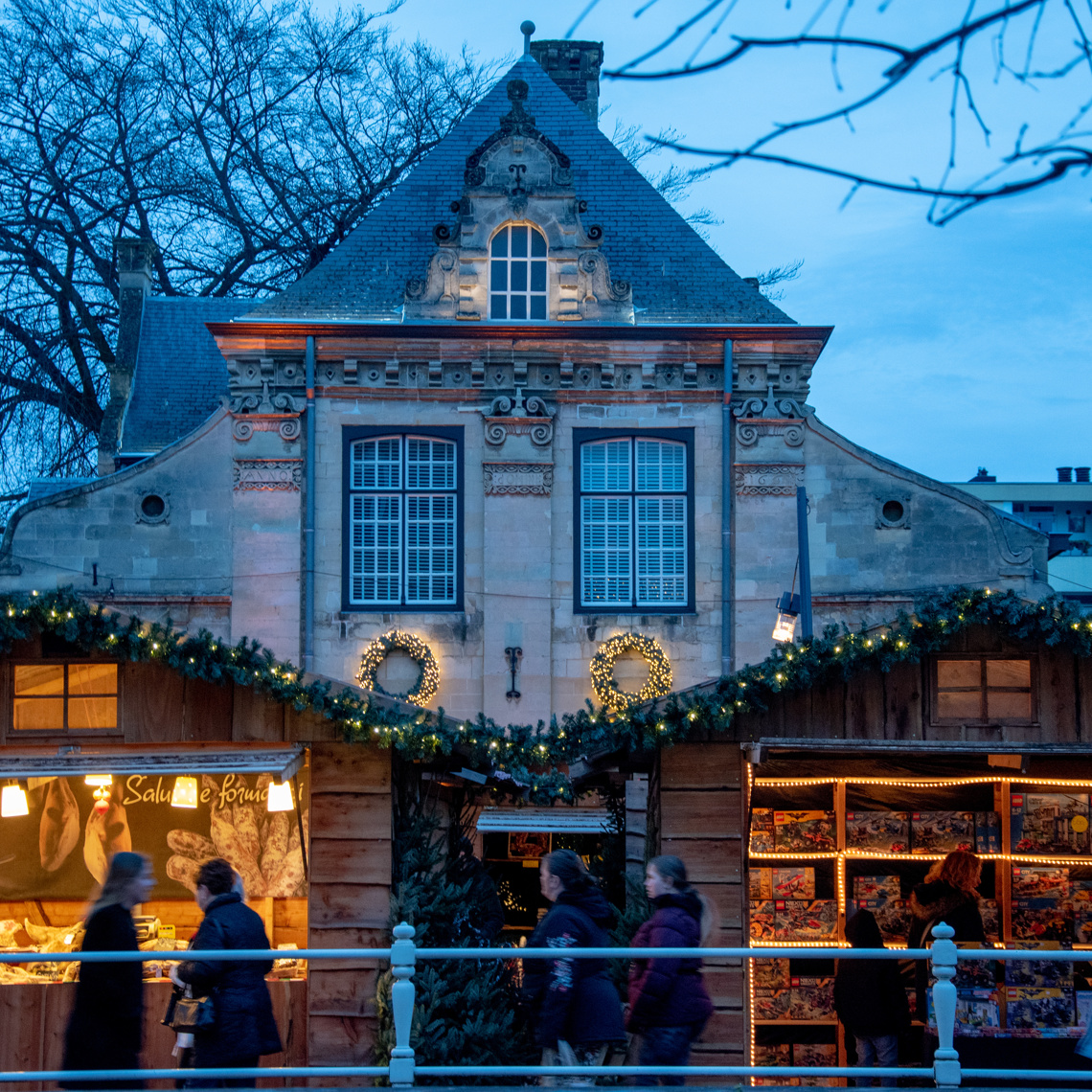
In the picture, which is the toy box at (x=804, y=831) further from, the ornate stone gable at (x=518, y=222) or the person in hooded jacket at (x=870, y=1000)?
the ornate stone gable at (x=518, y=222)

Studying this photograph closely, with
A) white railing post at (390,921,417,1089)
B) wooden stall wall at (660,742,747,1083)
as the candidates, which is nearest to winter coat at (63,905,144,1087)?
white railing post at (390,921,417,1089)

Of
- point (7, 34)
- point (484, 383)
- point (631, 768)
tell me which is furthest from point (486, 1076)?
point (7, 34)

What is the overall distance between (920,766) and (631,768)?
7.46ft

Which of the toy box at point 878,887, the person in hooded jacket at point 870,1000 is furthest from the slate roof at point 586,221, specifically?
the person in hooded jacket at point 870,1000

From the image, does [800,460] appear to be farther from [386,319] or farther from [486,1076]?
[486,1076]

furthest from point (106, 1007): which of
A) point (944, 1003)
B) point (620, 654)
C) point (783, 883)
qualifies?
point (620, 654)

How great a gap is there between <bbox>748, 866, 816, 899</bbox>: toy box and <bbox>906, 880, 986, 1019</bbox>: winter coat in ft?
3.01

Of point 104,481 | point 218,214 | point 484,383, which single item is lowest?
point 104,481

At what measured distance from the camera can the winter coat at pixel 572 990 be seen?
6879 millimetres

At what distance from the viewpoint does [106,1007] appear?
6570mm

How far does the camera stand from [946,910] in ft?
31.6

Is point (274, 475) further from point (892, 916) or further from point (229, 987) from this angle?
point (229, 987)

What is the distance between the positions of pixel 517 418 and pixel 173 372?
927cm

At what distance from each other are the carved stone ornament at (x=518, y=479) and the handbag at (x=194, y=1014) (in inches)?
481
